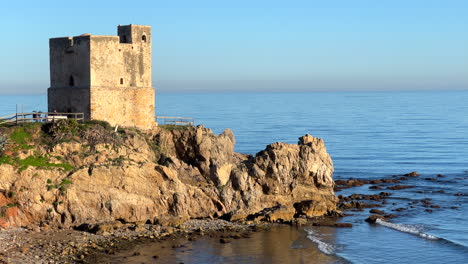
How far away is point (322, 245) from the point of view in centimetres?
3738

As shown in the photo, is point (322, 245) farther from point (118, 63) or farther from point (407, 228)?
point (118, 63)

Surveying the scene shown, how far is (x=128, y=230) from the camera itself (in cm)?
3672

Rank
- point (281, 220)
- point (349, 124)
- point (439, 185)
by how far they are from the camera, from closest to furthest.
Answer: point (281, 220) → point (439, 185) → point (349, 124)

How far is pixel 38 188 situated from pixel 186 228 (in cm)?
861

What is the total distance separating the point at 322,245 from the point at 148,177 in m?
11.1

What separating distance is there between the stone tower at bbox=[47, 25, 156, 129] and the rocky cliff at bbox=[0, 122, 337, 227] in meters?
2.15

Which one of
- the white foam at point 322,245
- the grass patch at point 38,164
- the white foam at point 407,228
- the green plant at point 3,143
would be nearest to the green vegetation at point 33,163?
the grass patch at point 38,164

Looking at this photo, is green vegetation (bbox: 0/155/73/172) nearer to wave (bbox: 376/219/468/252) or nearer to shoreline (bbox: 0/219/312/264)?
shoreline (bbox: 0/219/312/264)

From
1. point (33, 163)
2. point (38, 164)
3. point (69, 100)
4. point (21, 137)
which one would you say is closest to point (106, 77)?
point (69, 100)

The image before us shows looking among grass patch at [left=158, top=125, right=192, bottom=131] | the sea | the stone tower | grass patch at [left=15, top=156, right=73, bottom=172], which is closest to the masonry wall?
the stone tower

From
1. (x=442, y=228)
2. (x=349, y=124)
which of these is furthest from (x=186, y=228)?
(x=349, y=124)

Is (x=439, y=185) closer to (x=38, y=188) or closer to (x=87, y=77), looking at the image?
(x=87, y=77)

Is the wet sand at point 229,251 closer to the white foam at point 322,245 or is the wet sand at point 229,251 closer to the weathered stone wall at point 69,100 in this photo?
the white foam at point 322,245

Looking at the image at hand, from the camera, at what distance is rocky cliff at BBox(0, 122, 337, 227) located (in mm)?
37031
